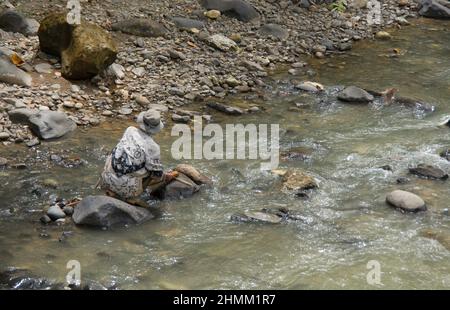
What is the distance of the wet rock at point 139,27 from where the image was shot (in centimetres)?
1213

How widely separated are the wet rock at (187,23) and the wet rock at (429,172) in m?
6.26

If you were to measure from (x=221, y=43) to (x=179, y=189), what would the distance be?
18.3 feet

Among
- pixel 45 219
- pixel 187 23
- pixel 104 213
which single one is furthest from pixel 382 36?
pixel 45 219

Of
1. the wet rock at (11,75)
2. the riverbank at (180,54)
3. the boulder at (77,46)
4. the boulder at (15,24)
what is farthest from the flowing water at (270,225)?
the boulder at (15,24)

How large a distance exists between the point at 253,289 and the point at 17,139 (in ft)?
14.8

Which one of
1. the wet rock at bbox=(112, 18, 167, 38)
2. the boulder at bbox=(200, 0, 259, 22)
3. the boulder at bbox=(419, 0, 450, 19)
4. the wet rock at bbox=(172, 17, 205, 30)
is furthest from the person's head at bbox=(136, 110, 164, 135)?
the boulder at bbox=(419, 0, 450, 19)

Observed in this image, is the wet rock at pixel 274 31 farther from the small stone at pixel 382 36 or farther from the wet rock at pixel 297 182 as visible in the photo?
the wet rock at pixel 297 182

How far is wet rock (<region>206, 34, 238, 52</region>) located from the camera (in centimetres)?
1233

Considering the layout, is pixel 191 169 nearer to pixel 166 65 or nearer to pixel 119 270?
pixel 119 270

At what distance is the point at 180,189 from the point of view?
754 cm

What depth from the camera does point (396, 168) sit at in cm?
834

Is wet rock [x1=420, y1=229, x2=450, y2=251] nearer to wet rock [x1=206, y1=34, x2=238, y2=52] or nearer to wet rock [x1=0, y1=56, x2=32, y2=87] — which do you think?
wet rock [x1=0, y1=56, x2=32, y2=87]
